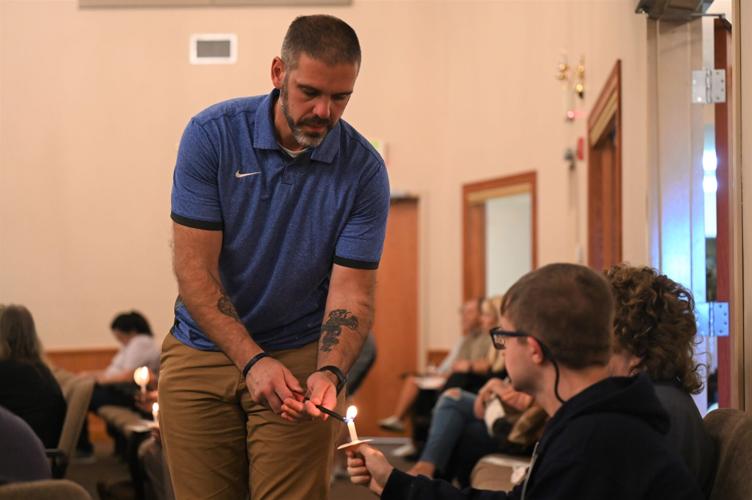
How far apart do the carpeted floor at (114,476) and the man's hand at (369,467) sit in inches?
117

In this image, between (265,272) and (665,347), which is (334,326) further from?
(665,347)

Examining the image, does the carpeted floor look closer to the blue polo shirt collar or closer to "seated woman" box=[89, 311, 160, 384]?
"seated woman" box=[89, 311, 160, 384]

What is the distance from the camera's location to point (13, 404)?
4.33m

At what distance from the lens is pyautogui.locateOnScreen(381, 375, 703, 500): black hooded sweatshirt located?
Result: 1.51 metres

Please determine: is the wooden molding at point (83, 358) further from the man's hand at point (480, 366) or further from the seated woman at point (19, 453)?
the seated woman at point (19, 453)

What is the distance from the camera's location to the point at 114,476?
21.3ft

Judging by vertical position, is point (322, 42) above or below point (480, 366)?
above

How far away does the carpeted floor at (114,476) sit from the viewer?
4.64m

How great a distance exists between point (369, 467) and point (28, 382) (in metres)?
2.93

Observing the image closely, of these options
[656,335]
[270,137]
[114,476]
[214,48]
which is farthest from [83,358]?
[656,335]

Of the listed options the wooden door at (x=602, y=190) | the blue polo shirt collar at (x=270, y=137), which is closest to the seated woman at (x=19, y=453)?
the blue polo shirt collar at (x=270, y=137)

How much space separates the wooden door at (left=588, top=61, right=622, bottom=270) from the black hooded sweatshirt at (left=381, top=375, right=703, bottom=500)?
329cm

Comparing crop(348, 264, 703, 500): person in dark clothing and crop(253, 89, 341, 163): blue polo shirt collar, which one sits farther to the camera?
crop(253, 89, 341, 163): blue polo shirt collar

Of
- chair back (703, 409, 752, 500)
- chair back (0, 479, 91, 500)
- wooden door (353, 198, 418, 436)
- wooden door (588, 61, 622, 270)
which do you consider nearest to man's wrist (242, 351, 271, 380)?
chair back (0, 479, 91, 500)
